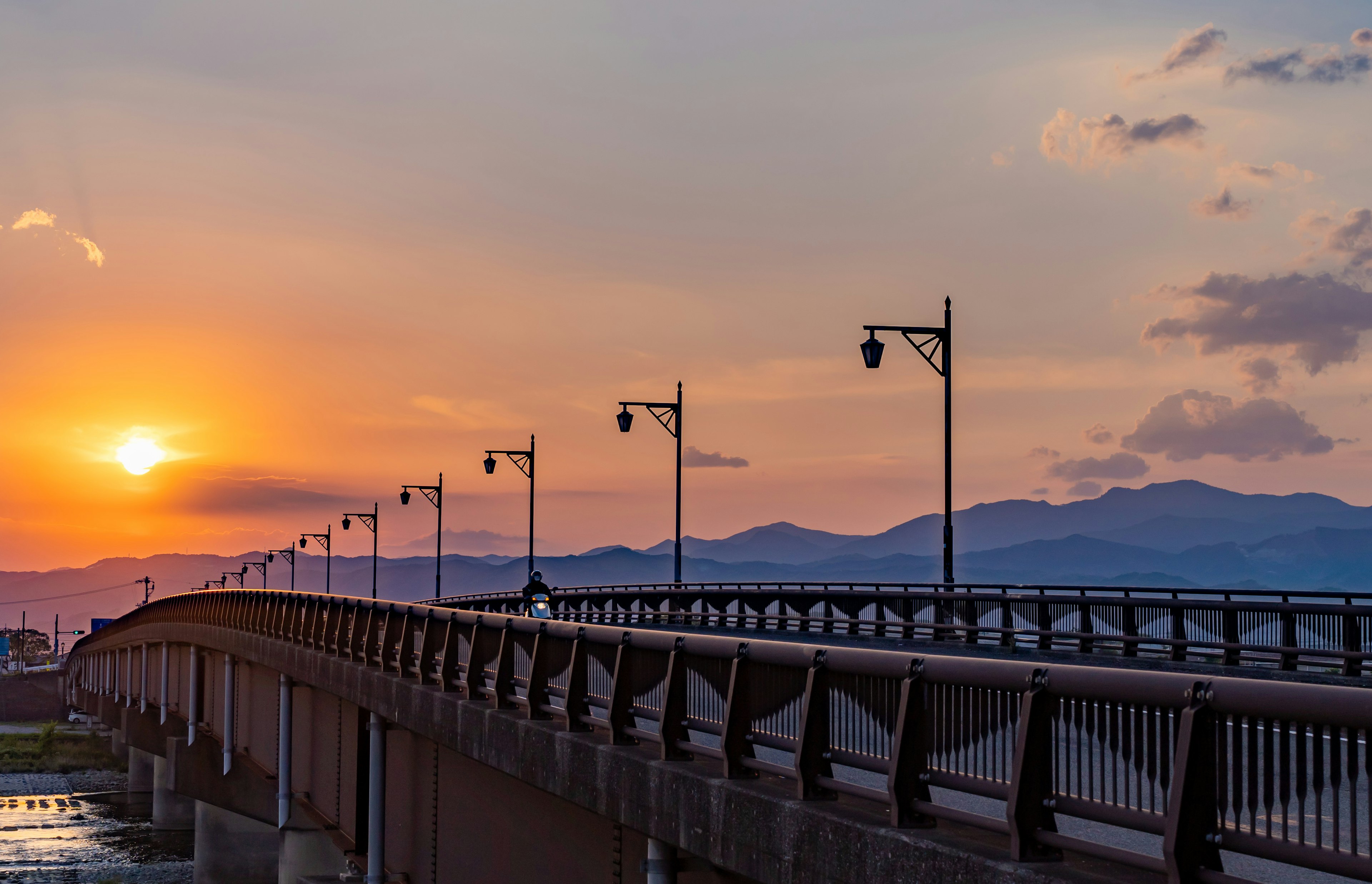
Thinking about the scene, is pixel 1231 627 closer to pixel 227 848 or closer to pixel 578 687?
pixel 578 687

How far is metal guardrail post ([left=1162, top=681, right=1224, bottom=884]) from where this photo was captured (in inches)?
222

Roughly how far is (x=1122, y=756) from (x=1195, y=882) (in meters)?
0.79

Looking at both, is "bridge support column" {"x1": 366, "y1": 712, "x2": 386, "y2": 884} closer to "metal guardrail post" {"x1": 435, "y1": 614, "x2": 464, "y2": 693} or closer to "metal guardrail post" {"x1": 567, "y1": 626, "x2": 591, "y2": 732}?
"metal guardrail post" {"x1": 435, "y1": 614, "x2": 464, "y2": 693}

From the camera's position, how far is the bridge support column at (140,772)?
265ft

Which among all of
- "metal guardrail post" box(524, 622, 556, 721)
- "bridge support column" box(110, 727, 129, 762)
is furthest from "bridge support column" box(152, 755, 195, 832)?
"metal guardrail post" box(524, 622, 556, 721)

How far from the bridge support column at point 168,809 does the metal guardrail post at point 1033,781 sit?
66443 mm

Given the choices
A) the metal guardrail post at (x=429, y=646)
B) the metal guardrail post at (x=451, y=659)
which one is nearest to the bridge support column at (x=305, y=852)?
the metal guardrail post at (x=429, y=646)

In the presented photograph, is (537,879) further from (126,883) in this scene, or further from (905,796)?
(126,883)

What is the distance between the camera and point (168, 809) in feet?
224

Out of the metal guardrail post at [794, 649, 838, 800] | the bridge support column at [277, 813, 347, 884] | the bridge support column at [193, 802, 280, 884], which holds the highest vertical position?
the metal guardrail post at [794, 649, 838, 800]

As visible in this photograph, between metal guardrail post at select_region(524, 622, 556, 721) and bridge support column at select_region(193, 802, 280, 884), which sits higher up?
metal guardrail post at select_region(524, 622, 556, 721)

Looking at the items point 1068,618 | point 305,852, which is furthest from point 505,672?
point 1068,618

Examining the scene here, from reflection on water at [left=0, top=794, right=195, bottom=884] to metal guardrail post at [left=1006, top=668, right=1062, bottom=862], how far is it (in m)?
52.5

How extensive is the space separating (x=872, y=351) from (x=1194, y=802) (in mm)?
24733
